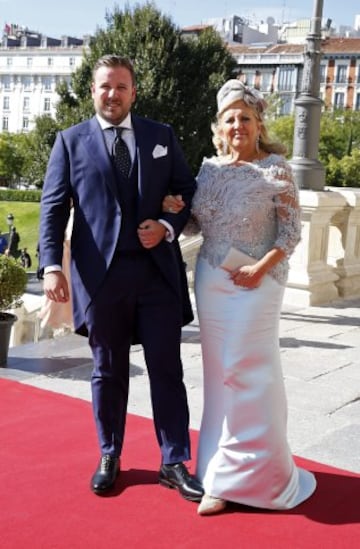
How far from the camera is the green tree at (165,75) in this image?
25.3m

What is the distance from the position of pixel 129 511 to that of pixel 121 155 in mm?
1492

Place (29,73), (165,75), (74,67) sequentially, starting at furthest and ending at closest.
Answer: (29,73) < (74,67) < (165,75)

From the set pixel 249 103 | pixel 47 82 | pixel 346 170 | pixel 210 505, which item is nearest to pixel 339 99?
pixel 346 170

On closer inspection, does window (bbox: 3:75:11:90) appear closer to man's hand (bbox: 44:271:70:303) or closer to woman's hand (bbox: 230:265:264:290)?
man's hand (bbox: 44:271:70:303)

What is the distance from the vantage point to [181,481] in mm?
3350

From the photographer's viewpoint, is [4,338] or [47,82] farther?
[47,82]

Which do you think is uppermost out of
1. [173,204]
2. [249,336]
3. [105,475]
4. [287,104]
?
[287,104]

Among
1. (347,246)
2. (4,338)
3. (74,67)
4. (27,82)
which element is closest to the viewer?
(4,338)

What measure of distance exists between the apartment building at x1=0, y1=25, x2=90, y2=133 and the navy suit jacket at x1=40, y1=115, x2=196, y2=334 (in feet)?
284

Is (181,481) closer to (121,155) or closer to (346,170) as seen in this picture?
(121,155)

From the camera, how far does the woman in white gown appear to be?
322cm

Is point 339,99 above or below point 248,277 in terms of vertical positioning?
above

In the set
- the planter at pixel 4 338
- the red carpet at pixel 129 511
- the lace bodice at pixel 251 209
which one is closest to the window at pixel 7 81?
the planter at pixel 4 338

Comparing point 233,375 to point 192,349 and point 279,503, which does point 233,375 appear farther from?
point 192,349
